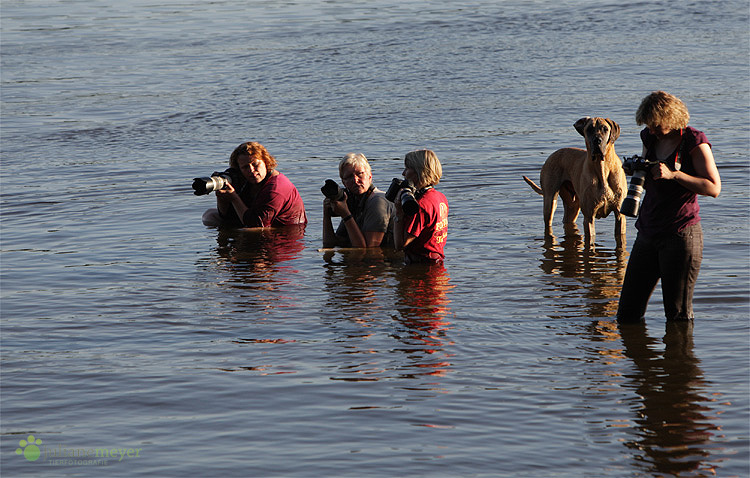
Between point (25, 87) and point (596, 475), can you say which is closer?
point (596, 475)

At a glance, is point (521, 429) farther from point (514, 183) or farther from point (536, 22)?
point (536, 22)

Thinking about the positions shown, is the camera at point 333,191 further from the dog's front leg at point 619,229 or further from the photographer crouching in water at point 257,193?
the dog's front leg at point 619,229

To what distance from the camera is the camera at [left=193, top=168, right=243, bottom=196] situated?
943 centimetres

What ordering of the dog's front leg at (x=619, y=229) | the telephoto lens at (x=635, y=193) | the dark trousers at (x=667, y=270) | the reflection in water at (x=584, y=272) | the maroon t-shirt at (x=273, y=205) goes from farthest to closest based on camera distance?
the maroon t-shirt at (x=273, y=205)
the dog's front leg at (x=619, y=229)
the reflection in water at (x=584, y=272)
the dark trousers at (x=667, y=270)
the telephoto lens at (x=635, y=193)

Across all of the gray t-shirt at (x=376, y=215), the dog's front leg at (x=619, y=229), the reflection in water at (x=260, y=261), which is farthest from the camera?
the dog's front leg at (x=619, y=229)

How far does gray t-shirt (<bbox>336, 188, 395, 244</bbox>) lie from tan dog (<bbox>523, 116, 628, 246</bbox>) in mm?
1941

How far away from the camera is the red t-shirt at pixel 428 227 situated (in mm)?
7907

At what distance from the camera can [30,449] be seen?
17.6 feet

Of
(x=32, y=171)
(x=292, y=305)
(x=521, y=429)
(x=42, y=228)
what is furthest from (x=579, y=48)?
(x=521, y=429)

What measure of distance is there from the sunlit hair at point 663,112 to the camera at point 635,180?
0.80 ft

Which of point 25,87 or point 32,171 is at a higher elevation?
point 25,87

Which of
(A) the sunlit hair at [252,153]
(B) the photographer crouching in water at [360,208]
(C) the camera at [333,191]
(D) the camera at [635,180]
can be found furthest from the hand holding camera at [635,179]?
(A) the sunlit hair at [252,153]

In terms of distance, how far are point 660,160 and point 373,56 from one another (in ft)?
60.0

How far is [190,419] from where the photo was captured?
5629mm
